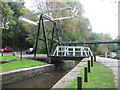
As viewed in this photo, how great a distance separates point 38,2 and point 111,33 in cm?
2079

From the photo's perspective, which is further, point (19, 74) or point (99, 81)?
point (19, 74)

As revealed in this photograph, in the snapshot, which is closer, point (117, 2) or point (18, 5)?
point (117, 2)

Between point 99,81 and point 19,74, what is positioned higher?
point 99,81

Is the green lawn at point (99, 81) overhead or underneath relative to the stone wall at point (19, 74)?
overhead

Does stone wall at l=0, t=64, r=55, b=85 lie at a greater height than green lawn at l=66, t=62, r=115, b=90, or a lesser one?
lesser

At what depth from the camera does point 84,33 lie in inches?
1181

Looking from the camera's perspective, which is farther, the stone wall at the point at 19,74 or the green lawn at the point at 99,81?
the stone wall at the point at 19,74

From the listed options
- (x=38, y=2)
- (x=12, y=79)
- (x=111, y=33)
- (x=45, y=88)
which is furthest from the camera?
(x=111, y=33)

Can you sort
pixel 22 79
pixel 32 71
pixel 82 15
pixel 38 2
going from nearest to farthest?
pixel 22 79
pixel 32 71
pixel 38 2
pixel 82 15

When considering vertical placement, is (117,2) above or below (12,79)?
above

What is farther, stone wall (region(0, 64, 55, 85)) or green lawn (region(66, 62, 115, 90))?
stone wall (region(0, 64, 55, 85))

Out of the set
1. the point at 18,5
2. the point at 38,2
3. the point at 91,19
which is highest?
the point at 18,5

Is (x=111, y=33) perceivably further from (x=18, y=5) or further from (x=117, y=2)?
(x=117, y=2)

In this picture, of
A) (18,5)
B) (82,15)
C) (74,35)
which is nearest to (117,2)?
(74,35)
